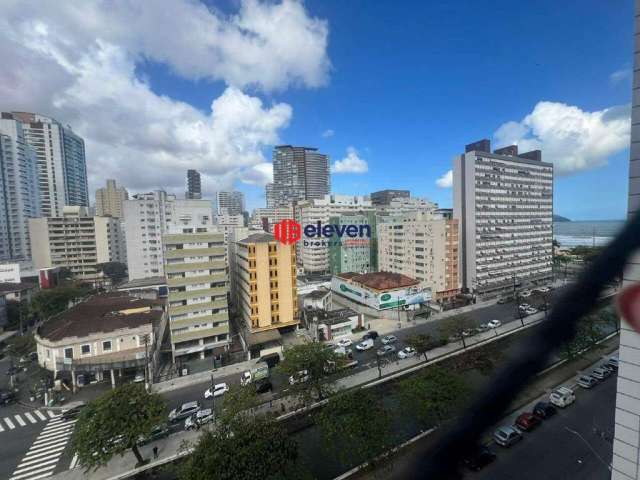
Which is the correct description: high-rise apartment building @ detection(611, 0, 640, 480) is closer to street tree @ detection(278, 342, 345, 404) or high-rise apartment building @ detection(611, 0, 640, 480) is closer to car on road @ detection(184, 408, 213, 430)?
street tree @ detection(278, 342, 345, 404)

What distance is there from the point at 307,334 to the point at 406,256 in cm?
1278

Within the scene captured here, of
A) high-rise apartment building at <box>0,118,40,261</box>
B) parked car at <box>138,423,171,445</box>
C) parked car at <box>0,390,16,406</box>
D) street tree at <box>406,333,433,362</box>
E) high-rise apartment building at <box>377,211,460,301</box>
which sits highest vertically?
high-rise apartment building at <box>0,118,40,261</box>

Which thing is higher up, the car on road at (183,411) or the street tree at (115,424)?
the street tree at (115,424)

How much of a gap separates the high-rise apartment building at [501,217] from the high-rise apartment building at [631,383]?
24247mm

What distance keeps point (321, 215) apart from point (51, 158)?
2031 inches

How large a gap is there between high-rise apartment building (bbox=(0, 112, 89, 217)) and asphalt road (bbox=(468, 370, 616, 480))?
215 feet

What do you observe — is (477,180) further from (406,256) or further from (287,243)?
(287,243)

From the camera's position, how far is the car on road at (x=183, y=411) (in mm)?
10641

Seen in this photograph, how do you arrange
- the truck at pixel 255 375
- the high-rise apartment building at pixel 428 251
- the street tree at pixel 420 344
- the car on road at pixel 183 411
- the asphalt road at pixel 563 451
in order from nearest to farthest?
the asphalt road at pixel 563 451 → the car on road at pixel 183 411 → the truck at pixel 255 375 → the street tree at pixel 420 344 → the high-rise apartment building at pixel 428 251

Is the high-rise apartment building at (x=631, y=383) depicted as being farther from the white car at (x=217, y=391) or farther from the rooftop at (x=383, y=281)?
the rooftop at (x=383, y=281)

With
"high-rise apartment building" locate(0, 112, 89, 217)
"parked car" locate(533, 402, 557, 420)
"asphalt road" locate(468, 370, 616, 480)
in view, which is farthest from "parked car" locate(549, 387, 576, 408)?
"high-rise apartment building" locate(0, 112, 89, 217)

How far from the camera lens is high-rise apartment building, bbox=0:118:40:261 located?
3938 centimetres

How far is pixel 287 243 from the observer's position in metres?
18.4

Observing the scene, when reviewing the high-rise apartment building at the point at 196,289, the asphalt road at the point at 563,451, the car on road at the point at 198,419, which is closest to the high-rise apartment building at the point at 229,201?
the high-rise apartment building at the point at 196,289
